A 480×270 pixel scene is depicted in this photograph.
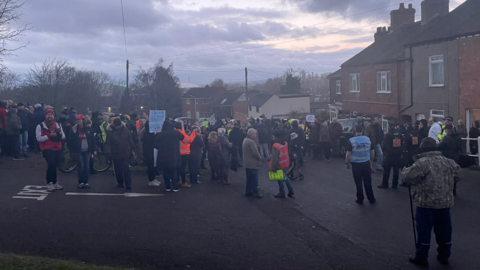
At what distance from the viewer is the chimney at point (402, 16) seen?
34562mm

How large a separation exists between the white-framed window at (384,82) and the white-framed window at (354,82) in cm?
346

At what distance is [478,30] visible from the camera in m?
19.7

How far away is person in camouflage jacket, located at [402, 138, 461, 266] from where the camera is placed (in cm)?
628

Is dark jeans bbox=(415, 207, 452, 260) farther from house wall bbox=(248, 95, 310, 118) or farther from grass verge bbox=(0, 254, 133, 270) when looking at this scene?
house wall bbox=(248, 95, 310, 118)

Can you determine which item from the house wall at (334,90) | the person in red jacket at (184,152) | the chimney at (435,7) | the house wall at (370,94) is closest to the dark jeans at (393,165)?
the person in red jacket at (184,152)

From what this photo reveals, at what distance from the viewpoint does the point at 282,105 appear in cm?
6525

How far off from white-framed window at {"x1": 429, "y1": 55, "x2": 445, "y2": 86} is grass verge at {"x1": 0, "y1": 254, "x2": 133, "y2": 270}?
21290 mm

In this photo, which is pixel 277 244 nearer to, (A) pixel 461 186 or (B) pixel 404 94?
(A) pixel 461 186

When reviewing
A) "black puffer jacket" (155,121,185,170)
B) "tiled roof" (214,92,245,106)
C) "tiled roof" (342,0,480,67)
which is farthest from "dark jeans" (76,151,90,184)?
"tiled roof" (214,92,245,106)

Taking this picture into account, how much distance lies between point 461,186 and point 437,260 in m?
6.51

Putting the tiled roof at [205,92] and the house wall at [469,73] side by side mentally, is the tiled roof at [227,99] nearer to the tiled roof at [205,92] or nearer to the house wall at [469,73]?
the tiled roof at [205,92]

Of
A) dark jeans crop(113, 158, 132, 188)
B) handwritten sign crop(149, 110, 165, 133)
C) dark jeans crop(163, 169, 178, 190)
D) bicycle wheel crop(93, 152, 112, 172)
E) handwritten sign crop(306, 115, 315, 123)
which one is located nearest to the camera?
dark jeans crop(113, 158, 132, 188)

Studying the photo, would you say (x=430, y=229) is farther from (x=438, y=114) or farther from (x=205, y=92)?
(x=205, y=92)

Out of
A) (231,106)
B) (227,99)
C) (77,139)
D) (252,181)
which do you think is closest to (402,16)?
(252,181)
